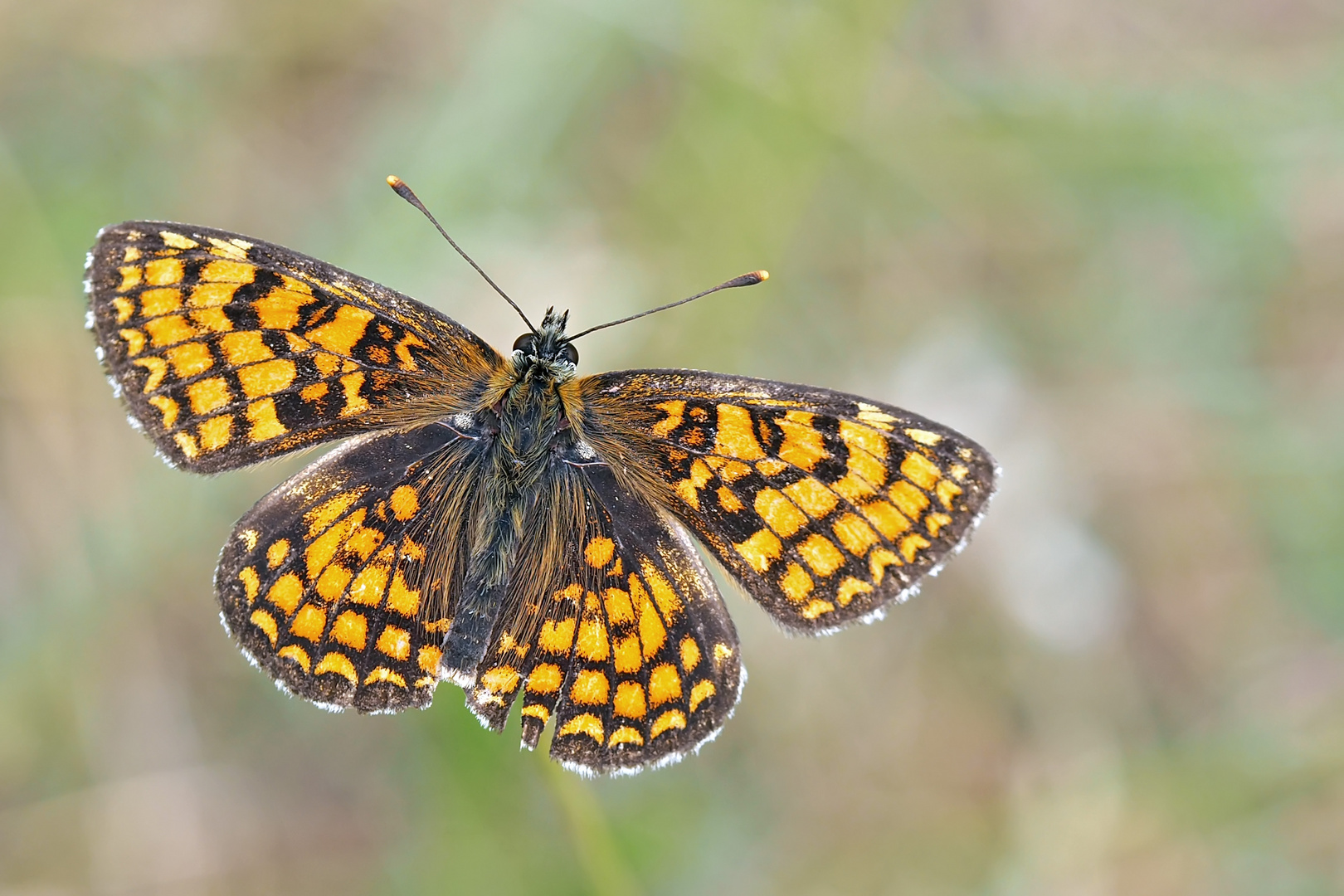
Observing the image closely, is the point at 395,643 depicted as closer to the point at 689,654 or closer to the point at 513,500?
the point at 513,500

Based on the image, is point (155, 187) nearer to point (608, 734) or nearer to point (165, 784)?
point (165, 784)

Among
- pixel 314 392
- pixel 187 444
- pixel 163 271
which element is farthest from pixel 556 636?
pixel 163 271

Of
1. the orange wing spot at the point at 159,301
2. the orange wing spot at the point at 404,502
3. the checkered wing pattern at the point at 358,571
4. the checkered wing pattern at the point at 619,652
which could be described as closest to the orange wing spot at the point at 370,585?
the checkered wing pattern at the point at 358,571

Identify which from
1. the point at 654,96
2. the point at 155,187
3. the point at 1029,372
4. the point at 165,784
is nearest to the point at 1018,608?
the point at 1029,372

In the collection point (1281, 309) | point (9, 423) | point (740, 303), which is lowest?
point (9, 423)

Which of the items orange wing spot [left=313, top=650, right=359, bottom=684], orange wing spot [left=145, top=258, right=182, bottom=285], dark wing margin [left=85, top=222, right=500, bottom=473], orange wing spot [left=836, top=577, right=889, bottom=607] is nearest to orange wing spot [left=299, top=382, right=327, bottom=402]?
dark wing margin [left=85, top=222, right=500, bottom=473]

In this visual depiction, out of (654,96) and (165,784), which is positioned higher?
(654,96)
